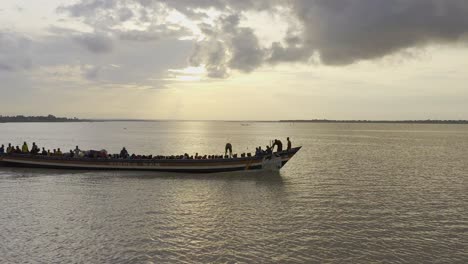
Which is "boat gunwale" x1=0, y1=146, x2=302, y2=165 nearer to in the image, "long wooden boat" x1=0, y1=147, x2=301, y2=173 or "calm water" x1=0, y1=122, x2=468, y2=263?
"long wooden boat" x1=0, y1=147, x2=301, y2=173

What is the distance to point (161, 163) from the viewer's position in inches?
1353

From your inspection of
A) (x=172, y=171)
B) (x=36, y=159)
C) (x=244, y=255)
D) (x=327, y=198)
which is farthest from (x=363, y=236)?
(x=36, y=159)

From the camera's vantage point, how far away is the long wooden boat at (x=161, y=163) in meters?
34.1

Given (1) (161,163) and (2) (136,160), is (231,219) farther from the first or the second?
(2) (136,160)

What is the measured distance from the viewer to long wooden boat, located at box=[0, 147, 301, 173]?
34.1 metres

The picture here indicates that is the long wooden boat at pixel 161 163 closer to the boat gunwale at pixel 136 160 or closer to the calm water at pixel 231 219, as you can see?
the boat gunwale at pixel 136 160

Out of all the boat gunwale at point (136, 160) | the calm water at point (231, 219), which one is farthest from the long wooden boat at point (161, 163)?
the calm water at point (231, 219)

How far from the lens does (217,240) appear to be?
15672mm

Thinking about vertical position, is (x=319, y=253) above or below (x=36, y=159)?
below

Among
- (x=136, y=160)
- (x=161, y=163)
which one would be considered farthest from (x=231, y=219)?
(x=136, y=160)

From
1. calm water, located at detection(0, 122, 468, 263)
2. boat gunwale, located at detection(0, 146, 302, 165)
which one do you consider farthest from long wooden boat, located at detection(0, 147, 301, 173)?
calm water, located at detection(0, 122, 468, 263)

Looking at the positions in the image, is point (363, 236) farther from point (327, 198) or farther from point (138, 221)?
point (138, 221)

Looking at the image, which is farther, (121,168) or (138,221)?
(121,168)

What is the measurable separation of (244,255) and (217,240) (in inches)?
78.4
